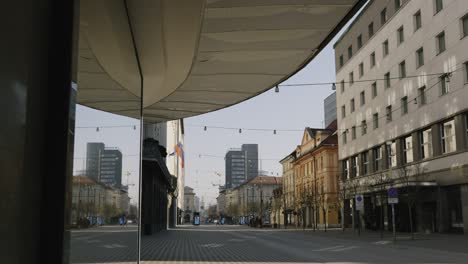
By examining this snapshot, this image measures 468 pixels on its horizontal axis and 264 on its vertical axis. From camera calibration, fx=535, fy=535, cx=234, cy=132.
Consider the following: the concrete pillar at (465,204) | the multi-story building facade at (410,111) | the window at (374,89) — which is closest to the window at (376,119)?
the multi-story building facade at (410,111)

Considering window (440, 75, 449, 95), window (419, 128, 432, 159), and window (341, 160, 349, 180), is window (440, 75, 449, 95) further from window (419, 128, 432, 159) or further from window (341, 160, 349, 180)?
window (341, 160, 349, 180)

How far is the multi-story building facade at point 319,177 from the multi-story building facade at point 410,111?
11.8 m

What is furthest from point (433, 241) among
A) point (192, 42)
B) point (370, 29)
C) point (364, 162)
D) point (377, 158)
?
point (192, 42)

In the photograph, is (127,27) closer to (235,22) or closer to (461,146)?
(235,22)

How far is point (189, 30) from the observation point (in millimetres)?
5762

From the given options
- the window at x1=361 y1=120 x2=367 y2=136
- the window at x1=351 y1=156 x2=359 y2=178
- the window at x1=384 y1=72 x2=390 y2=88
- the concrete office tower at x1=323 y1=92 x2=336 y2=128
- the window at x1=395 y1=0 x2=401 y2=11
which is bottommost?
the window at x1=351 y1=156 x2=359 y2=178

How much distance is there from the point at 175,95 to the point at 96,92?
5.75m

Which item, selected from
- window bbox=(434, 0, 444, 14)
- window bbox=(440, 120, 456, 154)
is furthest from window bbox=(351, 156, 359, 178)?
window bbox=(434, 0, 444, 14)

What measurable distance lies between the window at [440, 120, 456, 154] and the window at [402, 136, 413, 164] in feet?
16.6

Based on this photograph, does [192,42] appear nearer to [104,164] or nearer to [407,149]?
[104,164]

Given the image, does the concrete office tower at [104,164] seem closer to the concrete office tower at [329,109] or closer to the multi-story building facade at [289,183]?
the multi-story building facade at [289,183]

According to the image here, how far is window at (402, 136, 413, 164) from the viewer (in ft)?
149

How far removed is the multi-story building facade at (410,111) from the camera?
1478 inches

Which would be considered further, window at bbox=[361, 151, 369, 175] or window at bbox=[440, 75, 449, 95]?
window at bbox=[361, 151, 369, 175]
